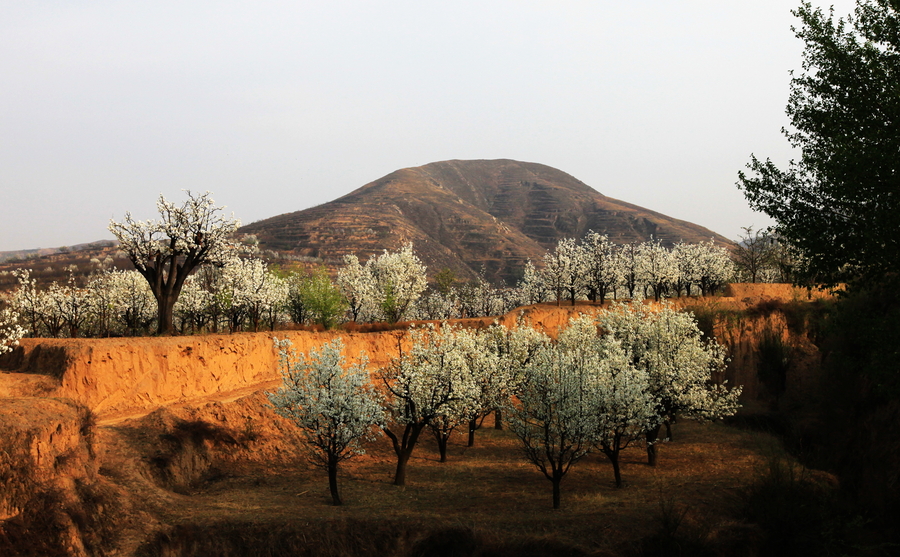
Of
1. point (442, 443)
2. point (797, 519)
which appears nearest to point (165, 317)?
point (442, 443)

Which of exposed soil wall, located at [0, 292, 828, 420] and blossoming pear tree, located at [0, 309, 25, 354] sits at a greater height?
blossoming pear tree, located at [0, 309, 25, 354]

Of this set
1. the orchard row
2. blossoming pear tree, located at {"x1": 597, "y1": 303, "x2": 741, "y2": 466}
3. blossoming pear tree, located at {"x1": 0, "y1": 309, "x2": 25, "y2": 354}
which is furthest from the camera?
blossoming pear tree, located at {"x1": 597, "y1": 303, "x2": 741, "y2": 466}

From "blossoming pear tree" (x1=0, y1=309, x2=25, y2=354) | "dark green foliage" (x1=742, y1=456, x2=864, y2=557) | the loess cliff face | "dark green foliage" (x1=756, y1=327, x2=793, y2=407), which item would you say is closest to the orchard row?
"dark green foliage" (x1=742, y1=456, x2=864, y2=557)

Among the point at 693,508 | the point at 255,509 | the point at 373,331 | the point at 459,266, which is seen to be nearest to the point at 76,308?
the point at 373,331

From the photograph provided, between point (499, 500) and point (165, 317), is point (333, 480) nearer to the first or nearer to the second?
point (499, 500)

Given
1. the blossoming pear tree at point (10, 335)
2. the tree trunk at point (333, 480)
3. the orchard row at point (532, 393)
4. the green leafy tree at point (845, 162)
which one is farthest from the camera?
the blossoming pear tree at point (10, 335)

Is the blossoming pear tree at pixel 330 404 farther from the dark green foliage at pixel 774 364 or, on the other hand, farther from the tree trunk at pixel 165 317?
the dark green foliage at pixel 774 364

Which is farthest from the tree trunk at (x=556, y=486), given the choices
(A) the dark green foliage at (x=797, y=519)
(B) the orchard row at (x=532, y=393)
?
(A) the dark green foliage at (x=797, y=519)

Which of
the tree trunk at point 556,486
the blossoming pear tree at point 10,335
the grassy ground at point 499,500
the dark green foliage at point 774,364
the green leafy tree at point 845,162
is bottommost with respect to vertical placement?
the grassy ground at point 499,500

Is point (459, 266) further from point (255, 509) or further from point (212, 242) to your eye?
point (255, 509)

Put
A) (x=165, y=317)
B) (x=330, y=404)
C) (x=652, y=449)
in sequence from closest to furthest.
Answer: (x=330, y=404) → (x=652, y=449) → (x=165, y=317)

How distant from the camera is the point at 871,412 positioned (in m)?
Answer: 26.3

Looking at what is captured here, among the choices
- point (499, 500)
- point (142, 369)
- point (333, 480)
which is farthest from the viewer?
point (142, 369)

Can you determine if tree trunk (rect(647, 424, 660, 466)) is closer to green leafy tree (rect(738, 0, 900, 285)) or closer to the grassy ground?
the grassy ground
